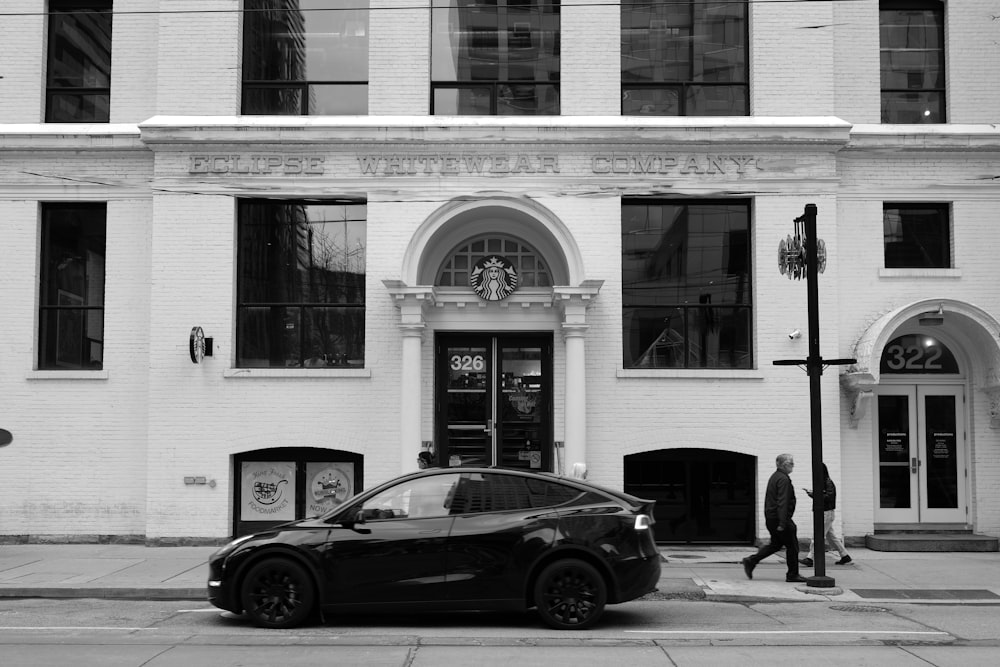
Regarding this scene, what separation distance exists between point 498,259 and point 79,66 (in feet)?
26.3

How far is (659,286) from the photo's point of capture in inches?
631

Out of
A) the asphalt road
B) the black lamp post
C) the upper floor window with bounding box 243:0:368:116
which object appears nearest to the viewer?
the asphalt road

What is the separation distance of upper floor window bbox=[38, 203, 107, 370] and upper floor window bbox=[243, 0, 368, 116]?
3.42m

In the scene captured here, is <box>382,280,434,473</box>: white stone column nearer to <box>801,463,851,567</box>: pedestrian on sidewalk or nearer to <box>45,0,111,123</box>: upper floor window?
<box>801,463,851,567</box>: pedestrian on sidewalk

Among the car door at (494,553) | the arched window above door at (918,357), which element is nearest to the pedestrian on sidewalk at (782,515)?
the car door at (494,553)

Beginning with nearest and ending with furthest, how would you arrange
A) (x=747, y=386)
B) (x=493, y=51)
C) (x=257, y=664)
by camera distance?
(x=257, y=664)
(x=747, y=386)
(x=493, y=51)

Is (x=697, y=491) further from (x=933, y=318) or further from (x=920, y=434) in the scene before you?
(x=933, y=318)

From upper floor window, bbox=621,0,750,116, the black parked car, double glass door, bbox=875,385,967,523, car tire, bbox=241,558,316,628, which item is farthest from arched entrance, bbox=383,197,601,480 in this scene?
car tire, bbox=241,558,316,628

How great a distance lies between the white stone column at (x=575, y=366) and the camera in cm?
1502

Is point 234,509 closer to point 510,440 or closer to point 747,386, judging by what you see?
point 510,440

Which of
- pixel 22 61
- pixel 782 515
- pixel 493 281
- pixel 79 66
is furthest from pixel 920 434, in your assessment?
pixel 22 61

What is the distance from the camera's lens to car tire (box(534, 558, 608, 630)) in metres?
9.48

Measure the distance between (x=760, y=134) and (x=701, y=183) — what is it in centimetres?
118

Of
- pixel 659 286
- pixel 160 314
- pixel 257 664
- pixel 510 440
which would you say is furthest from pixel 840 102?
pixel 257 664
